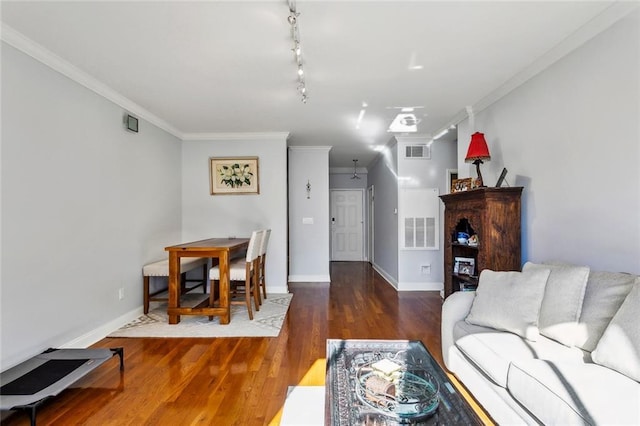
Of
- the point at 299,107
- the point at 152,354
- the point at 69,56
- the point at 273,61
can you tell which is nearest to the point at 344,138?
the point at 299,107

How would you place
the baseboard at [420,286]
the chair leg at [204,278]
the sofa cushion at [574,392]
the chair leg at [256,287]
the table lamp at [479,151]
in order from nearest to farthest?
the sofa cushion at [574,392]
the table lamp at [479,151]
the chair leg at [256,287]
the chair leg at [204,278]
the baseboard at [420,286]

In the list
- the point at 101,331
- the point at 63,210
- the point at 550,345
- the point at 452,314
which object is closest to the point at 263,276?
the point at 101,331

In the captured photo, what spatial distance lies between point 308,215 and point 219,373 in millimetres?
3545

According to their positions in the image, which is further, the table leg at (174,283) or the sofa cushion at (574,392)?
the table leg at (174,283)

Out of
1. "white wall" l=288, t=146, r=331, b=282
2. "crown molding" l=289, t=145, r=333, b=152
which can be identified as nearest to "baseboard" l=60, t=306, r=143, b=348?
"white wall" l=288, t=146, r=331, b=282

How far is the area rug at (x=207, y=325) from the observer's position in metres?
3.14

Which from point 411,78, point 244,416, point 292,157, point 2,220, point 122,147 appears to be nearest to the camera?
point 244,416

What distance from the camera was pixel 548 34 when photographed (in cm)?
222

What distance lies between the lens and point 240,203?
193 inches

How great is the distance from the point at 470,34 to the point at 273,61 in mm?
1469

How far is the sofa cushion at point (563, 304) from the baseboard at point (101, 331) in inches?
139

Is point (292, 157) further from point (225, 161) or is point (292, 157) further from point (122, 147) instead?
point (122, 147)

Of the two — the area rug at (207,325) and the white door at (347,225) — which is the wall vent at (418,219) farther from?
the white door at (347,225)

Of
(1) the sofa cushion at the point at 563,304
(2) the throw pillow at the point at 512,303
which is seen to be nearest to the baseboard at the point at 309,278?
(2) the throw pillow at the point at 512,303
